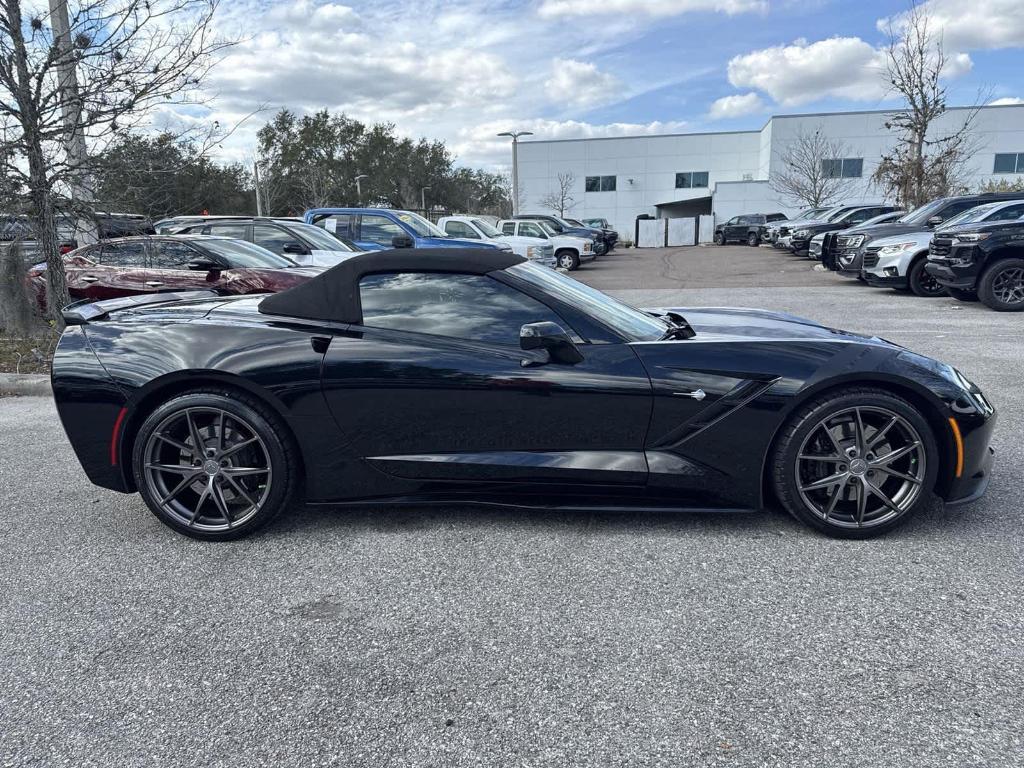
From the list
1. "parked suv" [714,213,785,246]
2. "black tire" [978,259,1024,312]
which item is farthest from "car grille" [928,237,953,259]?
"parked suv" [714,213,785,246]

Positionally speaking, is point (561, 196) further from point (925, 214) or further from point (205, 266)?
point (205, 266)

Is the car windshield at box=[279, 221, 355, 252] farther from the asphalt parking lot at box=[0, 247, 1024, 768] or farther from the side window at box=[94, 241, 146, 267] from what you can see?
the asphalt parking lot at box=[0, 247, 1024, 768]

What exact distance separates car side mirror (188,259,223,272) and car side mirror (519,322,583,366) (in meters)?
6.47

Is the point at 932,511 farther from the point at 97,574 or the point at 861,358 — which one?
the point at 97,574

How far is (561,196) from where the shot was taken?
2219 inches

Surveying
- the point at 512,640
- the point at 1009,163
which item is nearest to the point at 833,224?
the point at 512,640

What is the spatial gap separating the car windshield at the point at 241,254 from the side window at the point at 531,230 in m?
14.7

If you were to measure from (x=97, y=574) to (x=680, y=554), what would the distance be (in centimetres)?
257

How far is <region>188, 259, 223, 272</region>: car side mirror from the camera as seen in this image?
8531 mm

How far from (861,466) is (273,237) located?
993 cm

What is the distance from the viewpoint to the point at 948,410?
10.3 feet

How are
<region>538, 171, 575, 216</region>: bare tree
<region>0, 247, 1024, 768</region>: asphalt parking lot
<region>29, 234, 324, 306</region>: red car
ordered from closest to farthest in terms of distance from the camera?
1. <region>0, 247, 1024, 768</region>: asphalt parking lot
2. <region>29, 234, 324, 306</region>: red car
3. <region>538, 171, 575, 216</region>: bare tree

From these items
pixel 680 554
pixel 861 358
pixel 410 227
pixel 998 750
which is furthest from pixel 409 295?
pixel 410 227

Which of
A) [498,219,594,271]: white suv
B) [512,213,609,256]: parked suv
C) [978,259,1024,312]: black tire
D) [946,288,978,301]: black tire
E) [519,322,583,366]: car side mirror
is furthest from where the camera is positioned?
[512,213,609,256]: parked suv
